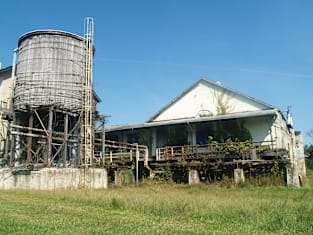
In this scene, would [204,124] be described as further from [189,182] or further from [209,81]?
[189,182]

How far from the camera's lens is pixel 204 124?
26.5 meters

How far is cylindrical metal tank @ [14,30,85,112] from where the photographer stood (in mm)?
21172

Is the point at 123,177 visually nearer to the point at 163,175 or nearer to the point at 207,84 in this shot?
the point at 163,175

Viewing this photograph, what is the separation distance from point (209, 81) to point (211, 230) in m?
A: 22.1

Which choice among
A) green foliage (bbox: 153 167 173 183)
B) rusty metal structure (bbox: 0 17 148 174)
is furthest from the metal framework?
green foliage (bbox: 153 167 173 183)

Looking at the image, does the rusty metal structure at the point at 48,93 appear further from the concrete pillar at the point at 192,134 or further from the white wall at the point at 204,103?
the white wall at the point at 204,103

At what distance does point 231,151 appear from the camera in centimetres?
2173

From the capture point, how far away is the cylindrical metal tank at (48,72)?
834 inches

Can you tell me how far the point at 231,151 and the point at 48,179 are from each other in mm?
11168

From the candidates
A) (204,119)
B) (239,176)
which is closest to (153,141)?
(204,119)

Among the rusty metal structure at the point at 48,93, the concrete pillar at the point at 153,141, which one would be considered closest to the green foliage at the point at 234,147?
the concrete pillar at the point at 153,141

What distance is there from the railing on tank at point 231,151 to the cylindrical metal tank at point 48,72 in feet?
24.5

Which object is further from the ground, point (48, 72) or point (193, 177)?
point (48, 72)

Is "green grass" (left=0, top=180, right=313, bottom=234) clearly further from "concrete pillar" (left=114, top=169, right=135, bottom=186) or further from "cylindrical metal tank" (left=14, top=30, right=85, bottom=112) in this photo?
"concrete pillar" (left=114, top=169, right=135, bottom=186)
